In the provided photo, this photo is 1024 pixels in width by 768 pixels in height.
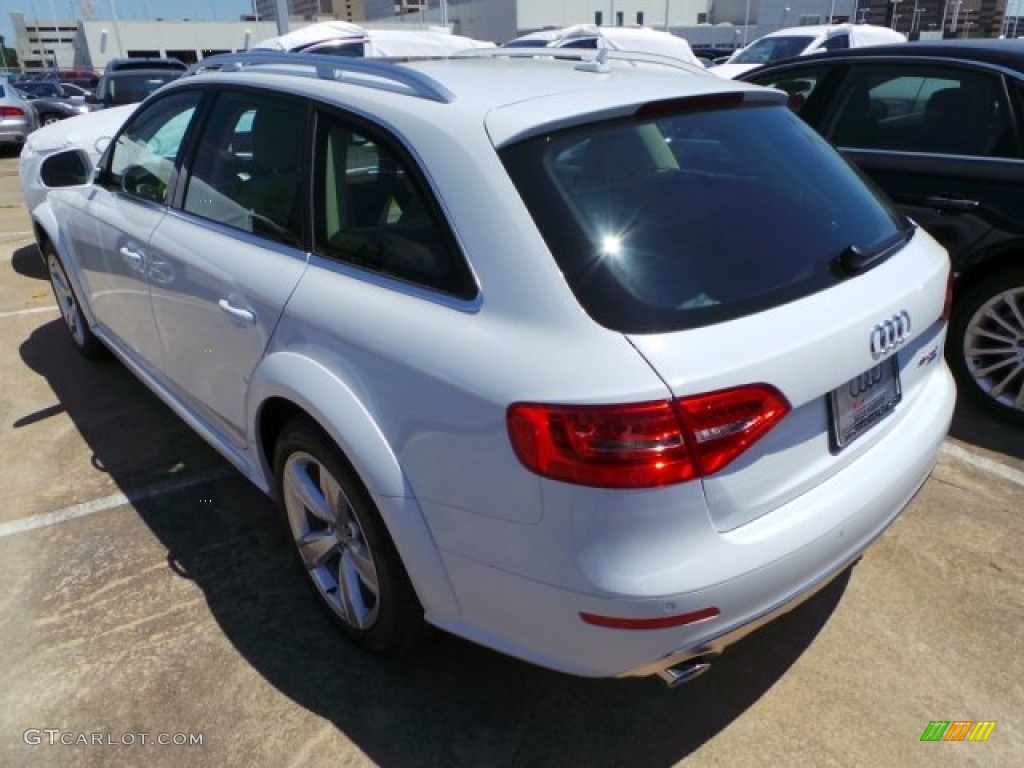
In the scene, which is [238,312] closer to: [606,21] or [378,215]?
[378,215]

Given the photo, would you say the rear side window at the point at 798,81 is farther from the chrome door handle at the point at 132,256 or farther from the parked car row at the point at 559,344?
the chrome door handle at the point at 132,256

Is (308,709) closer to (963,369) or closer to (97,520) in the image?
(97,520)

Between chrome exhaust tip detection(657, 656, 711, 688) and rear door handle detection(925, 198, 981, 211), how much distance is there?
116 inches

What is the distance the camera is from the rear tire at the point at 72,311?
15.8ft

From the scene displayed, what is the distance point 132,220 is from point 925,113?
3.86 metres

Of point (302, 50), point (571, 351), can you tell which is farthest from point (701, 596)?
point (302, 50)

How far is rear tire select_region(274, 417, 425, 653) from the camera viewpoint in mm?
2258

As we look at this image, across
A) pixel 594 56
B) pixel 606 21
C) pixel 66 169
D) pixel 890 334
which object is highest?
pixel 594 56

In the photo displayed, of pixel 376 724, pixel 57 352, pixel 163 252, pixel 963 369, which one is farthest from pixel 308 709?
pixel 57 352

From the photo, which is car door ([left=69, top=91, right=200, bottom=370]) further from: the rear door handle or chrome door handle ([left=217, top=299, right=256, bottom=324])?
the rear door handle

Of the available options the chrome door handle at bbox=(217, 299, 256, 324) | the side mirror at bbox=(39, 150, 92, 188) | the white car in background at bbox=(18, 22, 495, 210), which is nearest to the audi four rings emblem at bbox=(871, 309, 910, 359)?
the chrome door handle at bbox=(217, 299, 256, 324)

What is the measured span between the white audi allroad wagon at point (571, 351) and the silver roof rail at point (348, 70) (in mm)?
15

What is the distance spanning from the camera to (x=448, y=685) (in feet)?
8.14

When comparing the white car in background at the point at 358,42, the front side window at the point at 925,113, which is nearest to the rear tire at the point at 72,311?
the front side window at the point at 925,113
